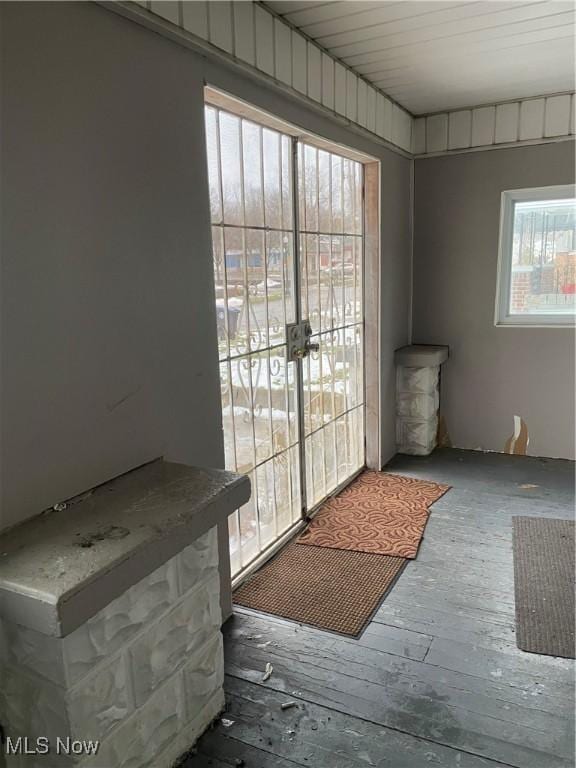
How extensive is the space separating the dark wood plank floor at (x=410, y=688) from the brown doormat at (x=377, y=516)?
0.26 meters

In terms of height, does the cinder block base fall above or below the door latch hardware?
below

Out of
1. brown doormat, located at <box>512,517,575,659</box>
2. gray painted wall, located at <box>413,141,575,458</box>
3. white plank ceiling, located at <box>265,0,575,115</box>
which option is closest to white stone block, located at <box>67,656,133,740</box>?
brown doormat, located at <box>512,517,575,659</box>

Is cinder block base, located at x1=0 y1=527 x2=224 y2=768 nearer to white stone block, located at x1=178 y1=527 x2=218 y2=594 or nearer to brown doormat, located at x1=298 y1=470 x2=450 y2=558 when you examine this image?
white stone block, located at x1=178 y1=527 x2=218 y2=594

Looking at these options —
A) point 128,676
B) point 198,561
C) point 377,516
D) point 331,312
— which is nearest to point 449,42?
point 331,312

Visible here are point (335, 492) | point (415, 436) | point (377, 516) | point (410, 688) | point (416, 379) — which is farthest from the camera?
point (415, 436)

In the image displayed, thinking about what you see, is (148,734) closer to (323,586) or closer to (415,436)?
(323,586)

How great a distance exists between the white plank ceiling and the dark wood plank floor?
2.49 m

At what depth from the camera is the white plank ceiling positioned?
2348mm

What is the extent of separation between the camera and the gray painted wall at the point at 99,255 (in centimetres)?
140

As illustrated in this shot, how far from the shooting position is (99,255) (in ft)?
5.35

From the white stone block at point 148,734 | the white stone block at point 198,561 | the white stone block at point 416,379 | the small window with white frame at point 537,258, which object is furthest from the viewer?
the white stone block at point 416,379

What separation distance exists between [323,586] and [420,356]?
2.02 meters

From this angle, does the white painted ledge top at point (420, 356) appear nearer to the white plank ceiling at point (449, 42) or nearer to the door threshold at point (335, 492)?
the door threshold at point (335, 492)

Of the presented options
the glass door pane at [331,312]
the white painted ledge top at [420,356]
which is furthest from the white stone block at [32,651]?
the white painted ledge top at [420,356]
